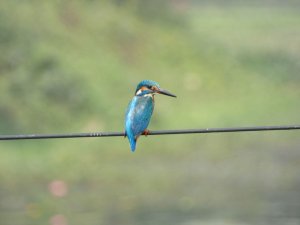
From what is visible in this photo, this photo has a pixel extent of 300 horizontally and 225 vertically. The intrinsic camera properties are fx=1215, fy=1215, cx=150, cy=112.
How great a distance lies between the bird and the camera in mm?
8586

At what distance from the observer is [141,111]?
8906 mm

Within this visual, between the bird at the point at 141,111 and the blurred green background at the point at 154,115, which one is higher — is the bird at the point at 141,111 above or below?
below

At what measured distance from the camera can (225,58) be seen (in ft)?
76.4

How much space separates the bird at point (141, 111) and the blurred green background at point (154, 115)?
6208 millimetres

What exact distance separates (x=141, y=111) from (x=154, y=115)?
401 inches

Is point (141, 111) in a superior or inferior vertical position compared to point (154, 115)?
inferior

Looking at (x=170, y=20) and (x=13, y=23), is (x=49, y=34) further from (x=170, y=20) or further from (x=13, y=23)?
(x=170, y=20)

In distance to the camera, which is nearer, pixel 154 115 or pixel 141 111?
pixel 141 111

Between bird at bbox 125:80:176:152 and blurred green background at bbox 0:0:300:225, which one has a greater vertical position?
blurred green background at bbox 0:0:300:225

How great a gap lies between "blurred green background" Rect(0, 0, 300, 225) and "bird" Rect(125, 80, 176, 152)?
621 cm

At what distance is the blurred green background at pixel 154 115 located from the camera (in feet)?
53.2

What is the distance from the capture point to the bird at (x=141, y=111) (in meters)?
8.59

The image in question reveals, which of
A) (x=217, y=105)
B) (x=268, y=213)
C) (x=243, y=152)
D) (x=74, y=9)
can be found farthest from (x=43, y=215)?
(x=74, y=9)

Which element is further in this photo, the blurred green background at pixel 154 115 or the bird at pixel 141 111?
the blurred green background at pixel 154 115
